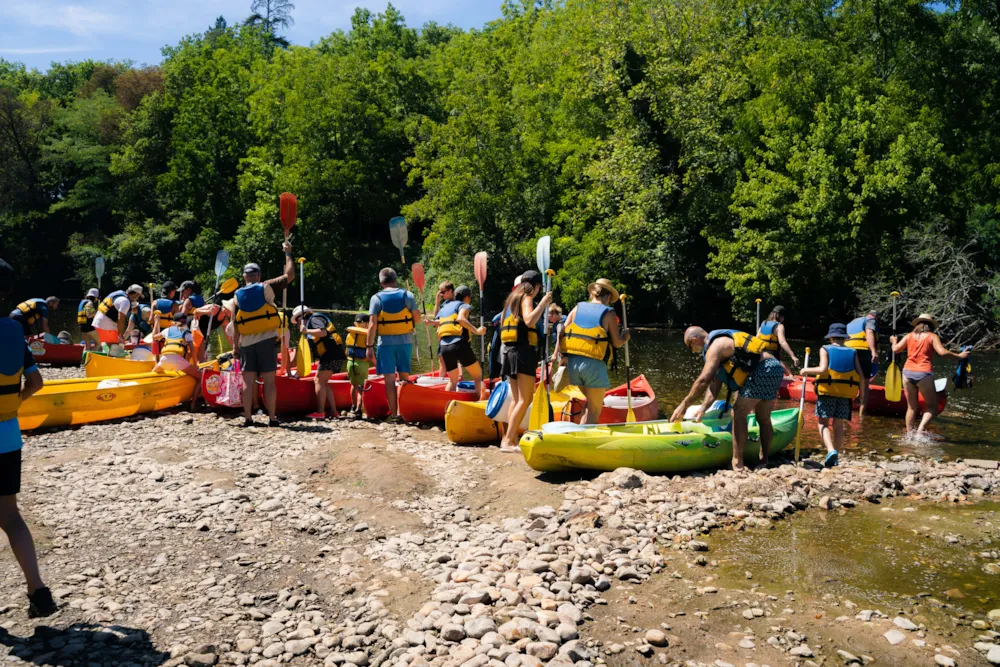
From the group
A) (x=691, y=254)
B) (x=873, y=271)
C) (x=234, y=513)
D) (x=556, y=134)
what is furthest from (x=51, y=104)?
(x=234, y=513)

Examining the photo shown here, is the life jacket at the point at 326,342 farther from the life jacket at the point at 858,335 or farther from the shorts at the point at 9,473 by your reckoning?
the life jacket at the point at 858,335

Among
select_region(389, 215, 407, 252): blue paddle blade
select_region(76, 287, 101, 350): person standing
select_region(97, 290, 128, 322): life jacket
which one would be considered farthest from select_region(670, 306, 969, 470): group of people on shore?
select_region(76, 287, 101, 350): person standing

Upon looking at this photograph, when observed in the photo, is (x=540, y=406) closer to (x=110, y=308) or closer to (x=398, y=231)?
(x=398, y=231)

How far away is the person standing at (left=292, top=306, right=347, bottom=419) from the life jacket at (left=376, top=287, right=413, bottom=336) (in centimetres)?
70

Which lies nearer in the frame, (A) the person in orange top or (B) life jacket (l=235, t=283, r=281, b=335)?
(B) life jacket (l=235, t=283, r=281, b=335)

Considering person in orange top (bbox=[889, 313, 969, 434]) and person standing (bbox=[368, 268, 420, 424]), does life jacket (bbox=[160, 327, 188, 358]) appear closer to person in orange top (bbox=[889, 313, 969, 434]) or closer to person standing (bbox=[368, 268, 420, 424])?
person standing (bbox=[368, 268, 420, 424])

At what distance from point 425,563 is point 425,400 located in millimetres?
4264

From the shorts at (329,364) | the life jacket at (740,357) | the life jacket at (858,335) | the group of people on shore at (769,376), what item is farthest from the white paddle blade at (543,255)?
the life jacket at (858,335)

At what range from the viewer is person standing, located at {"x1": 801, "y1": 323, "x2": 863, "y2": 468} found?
836 cm

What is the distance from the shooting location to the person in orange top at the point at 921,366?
10.2m

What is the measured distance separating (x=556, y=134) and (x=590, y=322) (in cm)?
2278

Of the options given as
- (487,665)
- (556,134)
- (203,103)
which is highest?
(203,103)

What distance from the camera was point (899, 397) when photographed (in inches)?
448

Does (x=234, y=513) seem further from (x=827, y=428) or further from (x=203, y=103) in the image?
(x=203, y=103)
